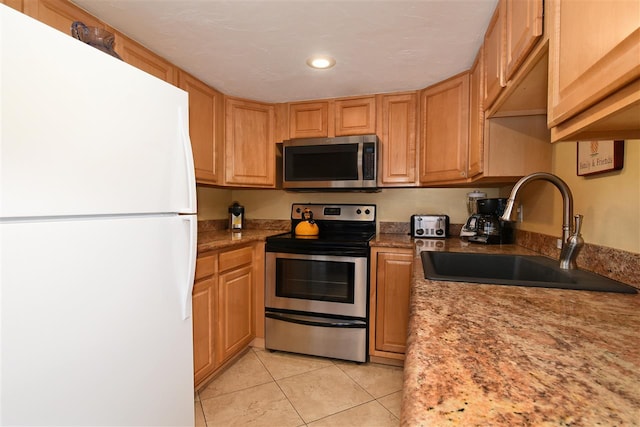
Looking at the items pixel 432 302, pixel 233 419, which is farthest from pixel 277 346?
pixel 432 302

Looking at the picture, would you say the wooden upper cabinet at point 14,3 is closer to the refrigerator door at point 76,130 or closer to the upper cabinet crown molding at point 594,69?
the refrigerator door at point 76,130

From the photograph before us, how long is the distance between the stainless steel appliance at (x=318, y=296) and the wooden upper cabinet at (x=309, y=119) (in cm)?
90

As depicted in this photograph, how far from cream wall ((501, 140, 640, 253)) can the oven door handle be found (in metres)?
1.31

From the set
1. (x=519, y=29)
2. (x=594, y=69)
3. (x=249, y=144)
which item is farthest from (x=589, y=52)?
(x=249, y=144)

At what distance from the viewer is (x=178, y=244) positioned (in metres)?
1.25

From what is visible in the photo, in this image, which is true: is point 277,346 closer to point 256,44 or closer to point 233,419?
point 233,419

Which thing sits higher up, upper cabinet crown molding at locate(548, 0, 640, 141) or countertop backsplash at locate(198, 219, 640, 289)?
upper cabinet crown molding at locate(548, 0, 640, 141)

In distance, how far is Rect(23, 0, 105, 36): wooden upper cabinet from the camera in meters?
1.22

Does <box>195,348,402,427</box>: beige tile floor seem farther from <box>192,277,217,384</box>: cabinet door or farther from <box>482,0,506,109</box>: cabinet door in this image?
<box>482,0,506,109</box>: cabinet door

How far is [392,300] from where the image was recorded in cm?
219

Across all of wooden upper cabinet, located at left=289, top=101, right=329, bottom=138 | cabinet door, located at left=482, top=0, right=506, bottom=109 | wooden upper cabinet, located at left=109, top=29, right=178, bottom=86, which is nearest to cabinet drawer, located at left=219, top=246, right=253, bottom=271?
wooden upper cabinet, located at left=289, top=101, right=329, bottom=138

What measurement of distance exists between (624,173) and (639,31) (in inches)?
37.1

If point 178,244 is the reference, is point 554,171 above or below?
above

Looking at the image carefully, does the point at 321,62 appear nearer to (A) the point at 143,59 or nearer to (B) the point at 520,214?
(A) the point at 143,59
